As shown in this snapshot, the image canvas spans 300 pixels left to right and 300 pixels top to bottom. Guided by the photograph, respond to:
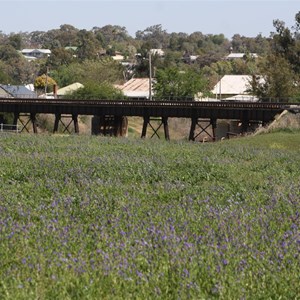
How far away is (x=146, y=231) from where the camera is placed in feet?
51.8

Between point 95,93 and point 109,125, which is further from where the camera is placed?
point 95,93

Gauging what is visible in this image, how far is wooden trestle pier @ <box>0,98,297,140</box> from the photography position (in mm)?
61562

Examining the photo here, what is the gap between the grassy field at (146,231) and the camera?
12602mm

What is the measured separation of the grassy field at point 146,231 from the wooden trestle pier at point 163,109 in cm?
3305

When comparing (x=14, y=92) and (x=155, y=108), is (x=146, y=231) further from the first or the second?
(x=14, y=92)

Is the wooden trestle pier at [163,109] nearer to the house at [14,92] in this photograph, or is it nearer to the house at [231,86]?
the house at [14,92]

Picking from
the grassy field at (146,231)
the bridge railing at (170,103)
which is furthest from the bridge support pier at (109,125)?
the grassy field at (146,231)

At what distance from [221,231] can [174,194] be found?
20.4 feet

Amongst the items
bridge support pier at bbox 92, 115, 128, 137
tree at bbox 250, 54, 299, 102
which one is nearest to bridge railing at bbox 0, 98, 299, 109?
bridge support pier at bbox 92, 115, 128, 137

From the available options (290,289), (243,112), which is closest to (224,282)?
(290,289)

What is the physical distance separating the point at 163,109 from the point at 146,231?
164 ft

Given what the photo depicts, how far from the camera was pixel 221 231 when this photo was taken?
1595cm

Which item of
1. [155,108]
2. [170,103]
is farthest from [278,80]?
[155,108]

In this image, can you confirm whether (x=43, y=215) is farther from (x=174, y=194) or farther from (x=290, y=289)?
(x=290, y=289)
